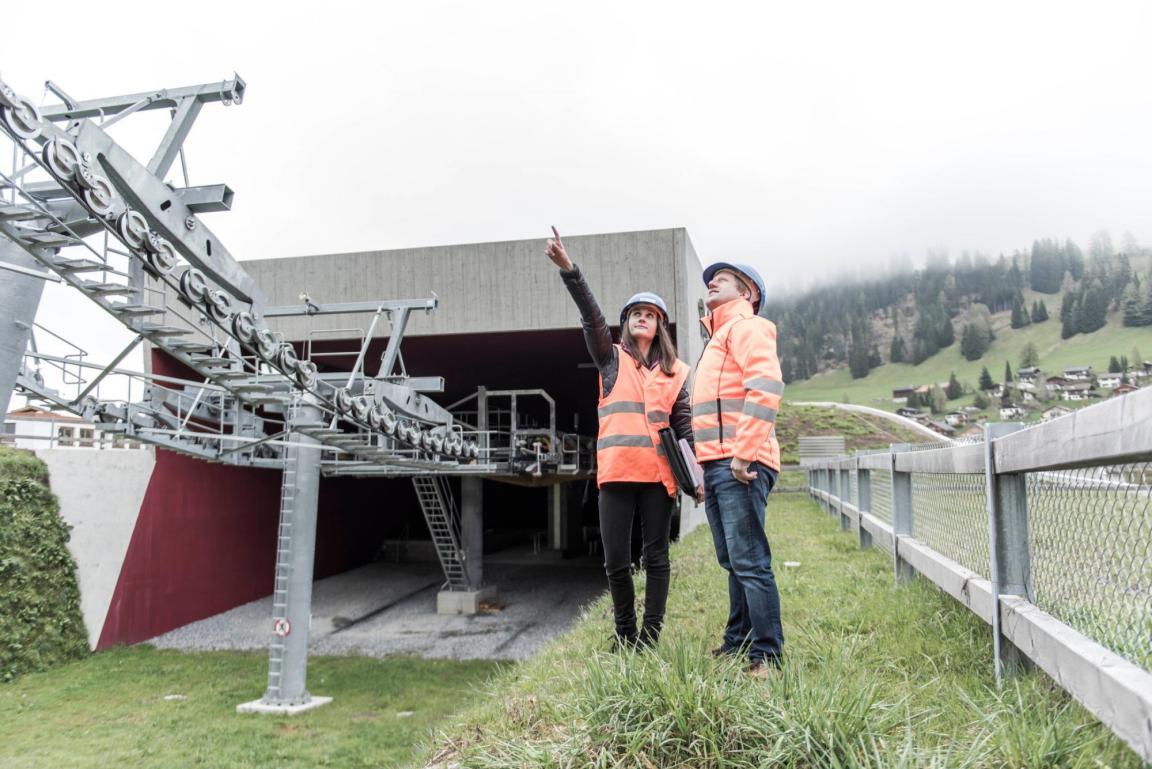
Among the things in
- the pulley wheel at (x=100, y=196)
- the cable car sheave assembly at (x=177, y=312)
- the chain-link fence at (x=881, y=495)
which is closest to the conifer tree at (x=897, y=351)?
the cable car sheave assembly at (x=177, y=312)

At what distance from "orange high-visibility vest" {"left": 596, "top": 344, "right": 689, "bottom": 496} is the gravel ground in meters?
12.9

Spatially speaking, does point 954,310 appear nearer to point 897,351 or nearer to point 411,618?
point 897,351

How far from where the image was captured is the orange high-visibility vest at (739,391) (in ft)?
10.9

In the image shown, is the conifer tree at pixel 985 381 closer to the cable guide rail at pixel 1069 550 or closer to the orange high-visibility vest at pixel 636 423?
the orange high-visibility vest at pixel 636 423

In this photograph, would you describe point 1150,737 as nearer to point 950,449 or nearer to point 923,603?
point 950,449

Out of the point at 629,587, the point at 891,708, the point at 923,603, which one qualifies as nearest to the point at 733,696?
the point at 891,708

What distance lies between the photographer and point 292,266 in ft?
55.1

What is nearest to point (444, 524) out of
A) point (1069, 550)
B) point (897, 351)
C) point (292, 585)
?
point (292, 585)

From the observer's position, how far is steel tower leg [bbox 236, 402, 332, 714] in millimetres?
12672

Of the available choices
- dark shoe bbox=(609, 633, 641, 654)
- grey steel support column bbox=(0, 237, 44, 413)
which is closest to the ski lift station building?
grey steel support column bbox=(0, 237, 44, 413)

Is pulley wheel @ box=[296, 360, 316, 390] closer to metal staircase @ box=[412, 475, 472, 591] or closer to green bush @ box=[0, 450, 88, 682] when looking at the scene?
green bush @ box=[0, 450, 88, 682]

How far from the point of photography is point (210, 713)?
42.3 feet

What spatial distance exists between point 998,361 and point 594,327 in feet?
366

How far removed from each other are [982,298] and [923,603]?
521 feet
